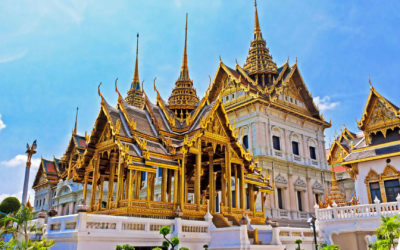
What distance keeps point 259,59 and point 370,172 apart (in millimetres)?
18260

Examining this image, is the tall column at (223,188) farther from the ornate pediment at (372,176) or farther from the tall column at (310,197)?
the tall column at (310,197)

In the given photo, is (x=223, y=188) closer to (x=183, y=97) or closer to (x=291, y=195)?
(x=183, y=97)

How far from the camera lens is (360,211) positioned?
570 inches

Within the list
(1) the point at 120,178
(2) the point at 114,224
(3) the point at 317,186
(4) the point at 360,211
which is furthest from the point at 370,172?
(2) the point at 114,224

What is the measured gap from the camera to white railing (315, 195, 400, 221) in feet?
45.9

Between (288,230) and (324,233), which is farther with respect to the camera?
(324,233)

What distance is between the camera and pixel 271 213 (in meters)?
25.5

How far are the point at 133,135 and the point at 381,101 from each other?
15.6 metres

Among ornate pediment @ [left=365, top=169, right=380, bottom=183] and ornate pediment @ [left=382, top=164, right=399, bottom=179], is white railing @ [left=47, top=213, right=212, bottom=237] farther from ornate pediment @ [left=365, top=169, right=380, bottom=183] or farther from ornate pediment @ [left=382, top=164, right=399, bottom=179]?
ornate pediment @ [left=382, top=164, right=399, bottom=179]

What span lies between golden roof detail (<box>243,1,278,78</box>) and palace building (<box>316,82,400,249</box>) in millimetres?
13706

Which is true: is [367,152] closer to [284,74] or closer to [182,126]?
[182,126]

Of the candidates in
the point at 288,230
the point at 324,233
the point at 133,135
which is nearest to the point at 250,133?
the point at 324,233

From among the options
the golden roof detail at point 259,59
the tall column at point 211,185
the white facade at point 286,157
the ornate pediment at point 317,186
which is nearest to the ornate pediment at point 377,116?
the white facade at point 286,157

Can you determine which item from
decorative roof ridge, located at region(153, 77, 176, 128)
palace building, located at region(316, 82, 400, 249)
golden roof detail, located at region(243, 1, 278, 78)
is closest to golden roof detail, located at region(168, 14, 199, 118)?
decorative roof ridge, located at region(153, 77, 176, 128)
